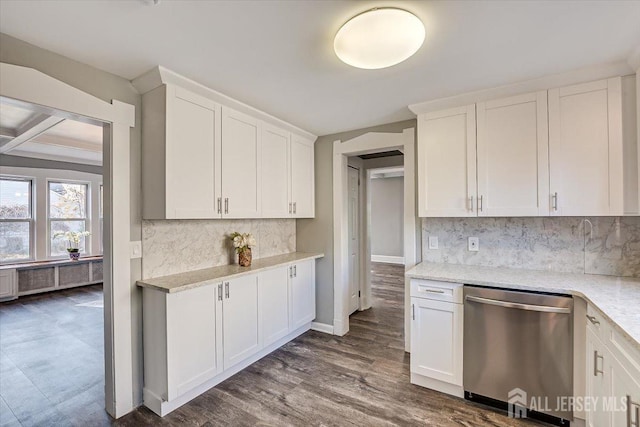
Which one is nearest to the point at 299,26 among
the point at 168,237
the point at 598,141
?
the point at 168,237

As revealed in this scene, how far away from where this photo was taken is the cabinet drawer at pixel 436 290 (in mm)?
2233

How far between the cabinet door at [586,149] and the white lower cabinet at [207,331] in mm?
2551

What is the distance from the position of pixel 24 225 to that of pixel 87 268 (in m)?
1.29

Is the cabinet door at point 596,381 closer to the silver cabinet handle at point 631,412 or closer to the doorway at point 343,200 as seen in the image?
the silver cabinet handle at point 631,412

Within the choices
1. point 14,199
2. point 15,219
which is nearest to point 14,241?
point 15,219

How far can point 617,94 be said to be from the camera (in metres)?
2.03

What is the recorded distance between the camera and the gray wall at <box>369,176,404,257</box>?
8383 millimetres

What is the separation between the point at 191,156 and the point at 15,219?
5.41m

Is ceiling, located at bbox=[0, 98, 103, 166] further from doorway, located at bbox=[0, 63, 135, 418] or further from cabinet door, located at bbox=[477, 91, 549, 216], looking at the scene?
cabinet door, located at bbox=[477, 91, 549, 216]

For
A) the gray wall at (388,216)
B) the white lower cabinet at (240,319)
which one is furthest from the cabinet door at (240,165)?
the gray wall at (388,216)

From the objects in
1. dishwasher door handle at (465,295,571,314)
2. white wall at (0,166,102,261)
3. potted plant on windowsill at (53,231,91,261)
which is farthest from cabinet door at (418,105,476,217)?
white wall at (0,166,102,261)

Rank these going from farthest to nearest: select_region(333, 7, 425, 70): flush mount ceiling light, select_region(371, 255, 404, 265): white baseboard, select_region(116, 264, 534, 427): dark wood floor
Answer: select_region(371, 255, 404, 265): white baseboard, select_region(116, 264, 534, 427): dark wood floor, select_region(333, 7, 425, 70): flush mount ceiling light

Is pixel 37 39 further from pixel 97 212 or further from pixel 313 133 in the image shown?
pixel 97 212

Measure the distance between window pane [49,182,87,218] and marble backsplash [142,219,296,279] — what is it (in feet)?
16.6
